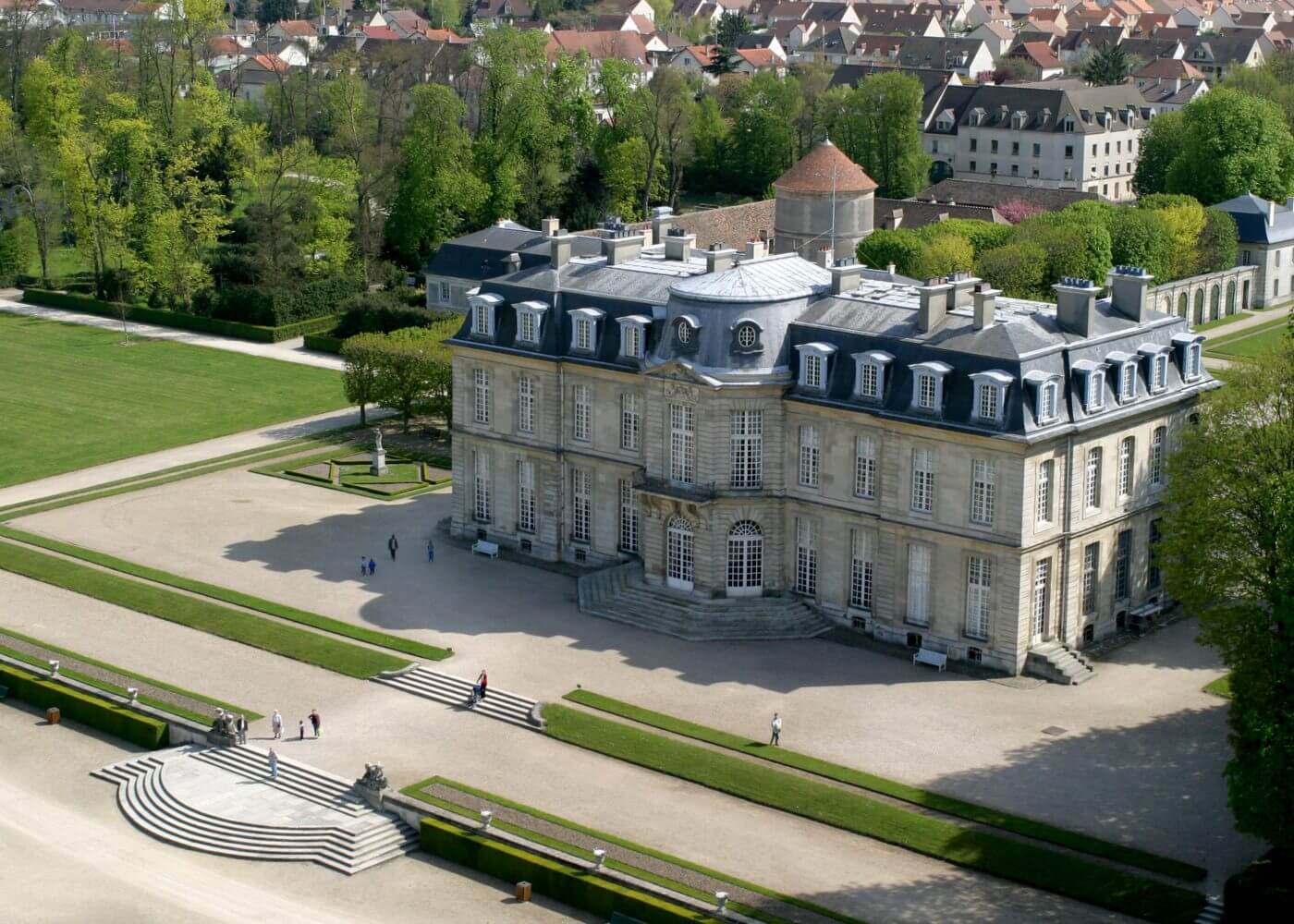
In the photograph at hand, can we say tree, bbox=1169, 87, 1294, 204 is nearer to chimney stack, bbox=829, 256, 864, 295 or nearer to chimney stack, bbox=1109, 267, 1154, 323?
chimney stack, bbox=1109, 267, 1154, 323

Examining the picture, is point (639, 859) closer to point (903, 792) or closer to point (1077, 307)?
point (903, 792)

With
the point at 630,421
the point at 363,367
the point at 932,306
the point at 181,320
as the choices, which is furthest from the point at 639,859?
the point at 181,320

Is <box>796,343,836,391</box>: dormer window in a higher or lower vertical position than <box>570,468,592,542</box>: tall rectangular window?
higher

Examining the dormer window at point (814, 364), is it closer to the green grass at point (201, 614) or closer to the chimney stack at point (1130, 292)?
the chimney stack at point (1130, 292)

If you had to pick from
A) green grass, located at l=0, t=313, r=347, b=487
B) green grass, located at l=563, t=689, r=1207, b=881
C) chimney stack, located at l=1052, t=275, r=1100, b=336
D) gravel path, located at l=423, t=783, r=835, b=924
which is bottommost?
gravel path, located at l=423, t=783, r=835, b=924

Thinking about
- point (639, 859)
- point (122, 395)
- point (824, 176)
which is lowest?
point (639, 859)

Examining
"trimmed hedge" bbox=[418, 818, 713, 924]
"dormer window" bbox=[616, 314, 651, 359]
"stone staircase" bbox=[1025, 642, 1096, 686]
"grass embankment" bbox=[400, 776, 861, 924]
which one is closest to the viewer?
"grass embankment" bbox=[400, 776, 861, 924]

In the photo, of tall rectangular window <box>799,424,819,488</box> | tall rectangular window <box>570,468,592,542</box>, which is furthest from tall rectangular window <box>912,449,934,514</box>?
tall rectangular window <box>570,468,592,542</box>
